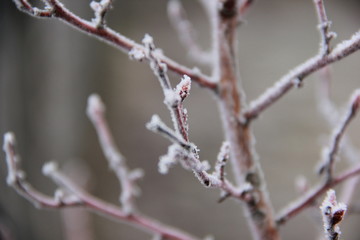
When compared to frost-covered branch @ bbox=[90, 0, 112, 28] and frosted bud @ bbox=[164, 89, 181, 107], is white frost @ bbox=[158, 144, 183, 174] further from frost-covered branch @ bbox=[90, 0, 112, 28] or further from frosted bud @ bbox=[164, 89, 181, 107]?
frost-covered branch @ bbox=[90, 0, 112, 28]

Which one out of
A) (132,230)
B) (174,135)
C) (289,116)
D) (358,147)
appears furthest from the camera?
(132,230)

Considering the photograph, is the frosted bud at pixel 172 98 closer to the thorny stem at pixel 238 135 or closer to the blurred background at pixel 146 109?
the thorny stem at pixel 238 135

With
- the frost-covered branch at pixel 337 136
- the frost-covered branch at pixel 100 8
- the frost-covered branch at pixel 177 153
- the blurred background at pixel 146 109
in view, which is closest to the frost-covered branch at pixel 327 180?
the frost-covered branch at pixel 337 136

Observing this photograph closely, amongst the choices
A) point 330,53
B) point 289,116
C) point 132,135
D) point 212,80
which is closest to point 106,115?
point 132,135

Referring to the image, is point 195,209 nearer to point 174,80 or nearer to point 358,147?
point 174,80

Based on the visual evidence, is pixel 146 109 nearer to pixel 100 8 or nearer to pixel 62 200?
pixel 62 200

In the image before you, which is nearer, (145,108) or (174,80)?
(174,80)

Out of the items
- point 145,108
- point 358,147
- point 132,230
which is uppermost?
point 145,108

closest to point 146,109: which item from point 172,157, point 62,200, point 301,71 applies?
point 62,200
